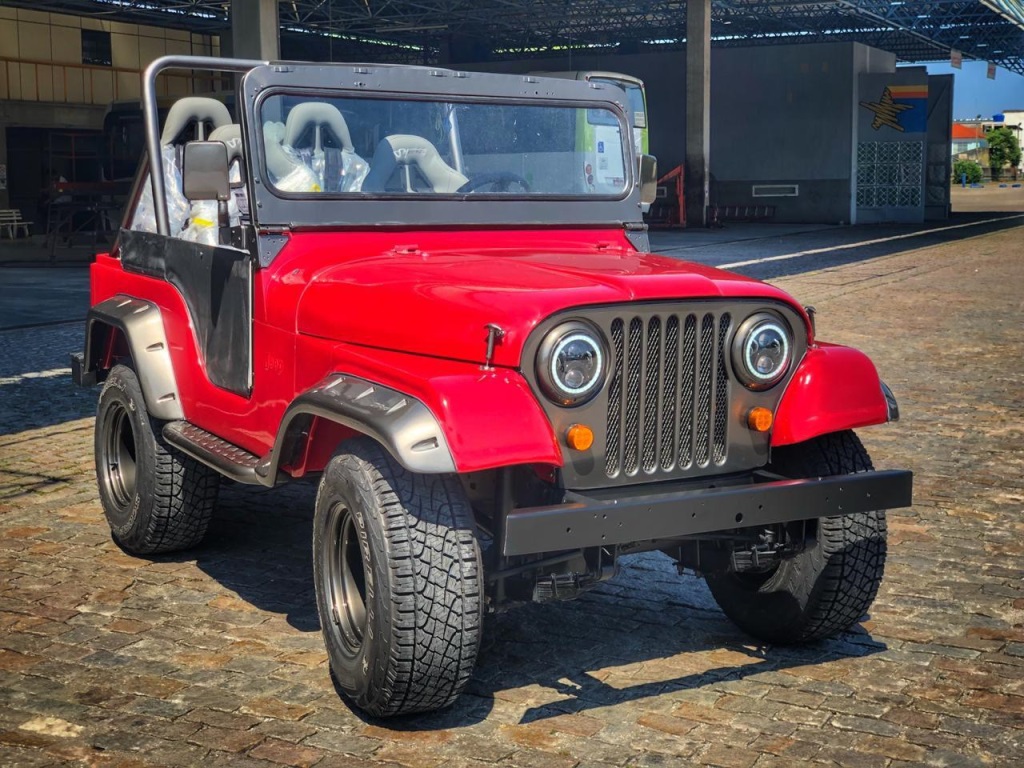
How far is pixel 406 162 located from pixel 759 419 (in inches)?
67.8

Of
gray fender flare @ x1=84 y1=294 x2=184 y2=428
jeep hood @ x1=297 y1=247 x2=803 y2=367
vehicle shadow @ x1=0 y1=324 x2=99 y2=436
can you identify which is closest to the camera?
jeep hood @ x1=297 y1=247 x2=803 y2=367

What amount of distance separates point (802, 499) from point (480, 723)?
1.20 m

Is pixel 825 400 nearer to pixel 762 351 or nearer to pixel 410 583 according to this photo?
pixel 762 351

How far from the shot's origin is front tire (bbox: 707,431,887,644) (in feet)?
14.3

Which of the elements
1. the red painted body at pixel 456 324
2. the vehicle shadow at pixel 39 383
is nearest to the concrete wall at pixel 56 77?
the vehicle shadow at pixel 39 383

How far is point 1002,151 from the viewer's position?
85.1 m

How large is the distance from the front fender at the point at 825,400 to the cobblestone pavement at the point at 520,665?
0.86 m

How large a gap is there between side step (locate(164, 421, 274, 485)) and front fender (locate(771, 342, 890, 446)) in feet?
5.70

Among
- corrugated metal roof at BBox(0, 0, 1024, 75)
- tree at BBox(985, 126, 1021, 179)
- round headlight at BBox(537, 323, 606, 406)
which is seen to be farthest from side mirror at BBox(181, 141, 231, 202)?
tree at BBox(985, 126, 1021, 179)

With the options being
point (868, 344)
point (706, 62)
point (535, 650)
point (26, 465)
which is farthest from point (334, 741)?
point (706, 62)

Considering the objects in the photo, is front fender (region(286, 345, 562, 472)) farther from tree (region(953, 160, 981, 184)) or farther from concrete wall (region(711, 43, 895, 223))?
tree (region(953, 160, 981, 184))

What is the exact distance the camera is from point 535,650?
4.65m

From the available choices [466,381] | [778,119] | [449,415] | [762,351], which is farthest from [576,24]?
[449,415]

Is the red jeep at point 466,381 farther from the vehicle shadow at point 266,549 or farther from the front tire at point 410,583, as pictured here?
the vehicle shadow at point 266,549
